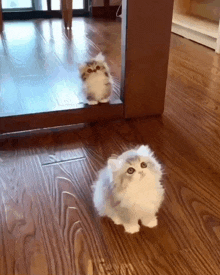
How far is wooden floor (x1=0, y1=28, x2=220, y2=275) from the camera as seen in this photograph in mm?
881

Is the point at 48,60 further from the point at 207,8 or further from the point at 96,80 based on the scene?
the point at 207,8

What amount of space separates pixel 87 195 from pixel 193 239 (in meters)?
0.37

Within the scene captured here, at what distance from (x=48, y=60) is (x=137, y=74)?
990mm

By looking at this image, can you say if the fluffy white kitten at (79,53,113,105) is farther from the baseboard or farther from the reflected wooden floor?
the baseboard

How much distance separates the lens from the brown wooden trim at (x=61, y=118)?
1477mm

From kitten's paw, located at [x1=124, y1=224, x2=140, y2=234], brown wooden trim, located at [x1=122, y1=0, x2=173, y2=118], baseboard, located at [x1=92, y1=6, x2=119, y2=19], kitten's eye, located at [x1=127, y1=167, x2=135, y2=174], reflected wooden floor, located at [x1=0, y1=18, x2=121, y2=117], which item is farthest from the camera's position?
baseboard, located at [x1=92, y1=6, x2=119, y2=19]

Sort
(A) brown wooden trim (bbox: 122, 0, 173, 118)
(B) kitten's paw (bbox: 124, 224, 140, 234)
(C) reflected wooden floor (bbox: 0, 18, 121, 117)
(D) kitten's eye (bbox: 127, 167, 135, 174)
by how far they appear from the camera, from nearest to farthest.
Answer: (D) kitten's eye (bbox: 127, 167, 135, 174) < (B) kitten's paw (bbox: 124, 224, 140, 234) < (A) brown wooden trim (bbox: 122, 0, 173, 118) < (C) reflected wooden floor (bbox: 0, 18, 121, 117)

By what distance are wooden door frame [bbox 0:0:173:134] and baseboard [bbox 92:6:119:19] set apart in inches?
70.3

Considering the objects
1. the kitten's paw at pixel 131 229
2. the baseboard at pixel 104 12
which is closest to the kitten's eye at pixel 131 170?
the kitten's paw at pixel 131 229

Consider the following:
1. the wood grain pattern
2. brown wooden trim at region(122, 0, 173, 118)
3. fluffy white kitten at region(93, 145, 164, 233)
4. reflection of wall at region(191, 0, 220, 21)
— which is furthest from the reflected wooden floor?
reflection of wall at region(191, 0, 220, 21)

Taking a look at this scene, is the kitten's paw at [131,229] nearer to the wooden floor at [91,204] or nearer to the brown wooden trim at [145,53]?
the wooden floor at [91,204]

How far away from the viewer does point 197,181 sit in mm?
1201

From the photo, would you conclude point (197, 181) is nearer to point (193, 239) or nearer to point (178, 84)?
point (193, 239)

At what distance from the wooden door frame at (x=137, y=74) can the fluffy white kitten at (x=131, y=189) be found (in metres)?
0.64
